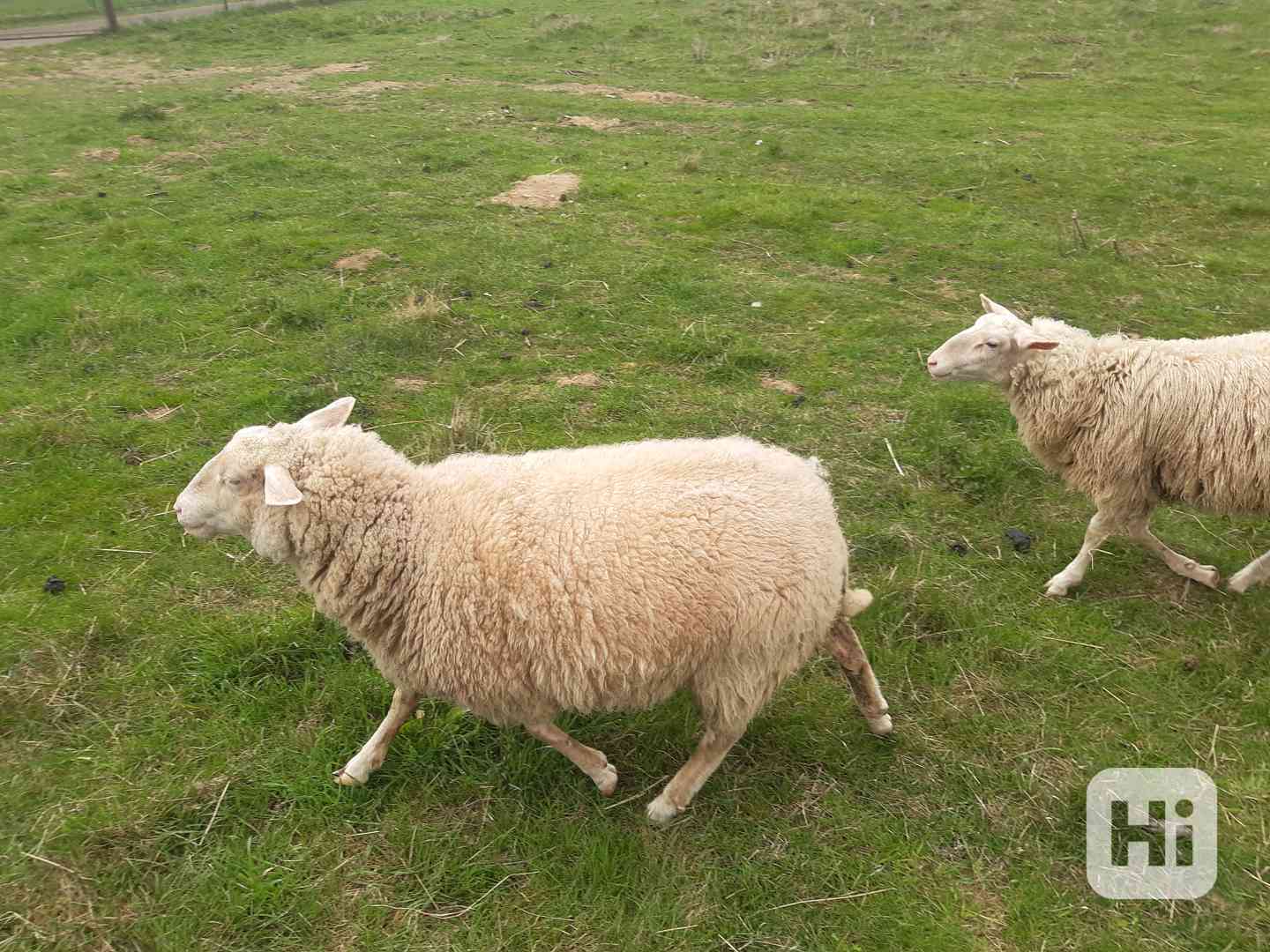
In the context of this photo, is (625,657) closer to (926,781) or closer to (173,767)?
(926,781)

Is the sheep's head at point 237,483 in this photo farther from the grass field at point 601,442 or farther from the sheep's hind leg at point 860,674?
the sheep's hind leg at point 860,674

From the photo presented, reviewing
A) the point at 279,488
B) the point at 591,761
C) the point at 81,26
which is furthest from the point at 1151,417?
the point at 81,26

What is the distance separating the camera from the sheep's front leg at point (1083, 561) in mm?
4012

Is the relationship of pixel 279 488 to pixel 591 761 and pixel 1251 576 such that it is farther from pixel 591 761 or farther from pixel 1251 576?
pixel 1251 576

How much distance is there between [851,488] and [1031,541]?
99 cm

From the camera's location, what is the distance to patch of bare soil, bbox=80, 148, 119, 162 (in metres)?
10.7

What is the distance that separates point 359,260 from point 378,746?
5.72m

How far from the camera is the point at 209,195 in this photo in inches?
366

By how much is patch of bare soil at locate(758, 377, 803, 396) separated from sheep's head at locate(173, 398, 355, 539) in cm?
339

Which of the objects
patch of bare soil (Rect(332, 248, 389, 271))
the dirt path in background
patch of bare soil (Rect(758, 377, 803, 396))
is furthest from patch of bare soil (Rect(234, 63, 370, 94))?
patch of bare soil (Rect(758, 377, 803, 396))

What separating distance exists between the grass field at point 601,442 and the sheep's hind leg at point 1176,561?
0.11m

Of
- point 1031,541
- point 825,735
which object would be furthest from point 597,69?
point 825,735

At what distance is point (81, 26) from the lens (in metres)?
22.7

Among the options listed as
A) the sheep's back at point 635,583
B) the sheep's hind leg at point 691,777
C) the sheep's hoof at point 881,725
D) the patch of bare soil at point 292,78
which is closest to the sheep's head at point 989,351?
the sheep's back at point 635,583
